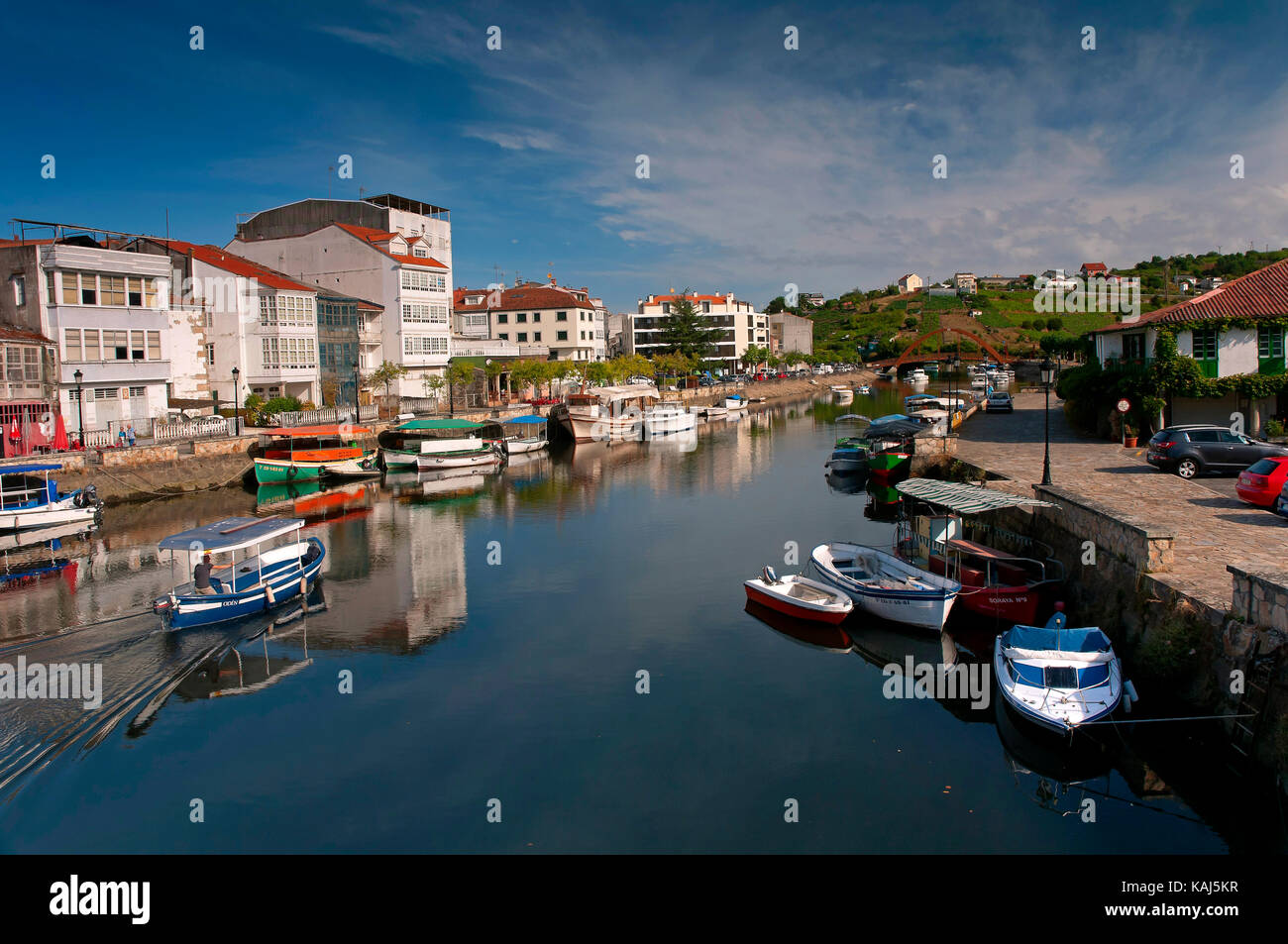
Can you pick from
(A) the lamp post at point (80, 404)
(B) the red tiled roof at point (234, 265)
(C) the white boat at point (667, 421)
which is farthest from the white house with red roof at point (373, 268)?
(A) the lamp post at point (80, 404)

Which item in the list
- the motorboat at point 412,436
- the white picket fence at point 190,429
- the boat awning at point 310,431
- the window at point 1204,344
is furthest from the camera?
the motorboat at point 412,436

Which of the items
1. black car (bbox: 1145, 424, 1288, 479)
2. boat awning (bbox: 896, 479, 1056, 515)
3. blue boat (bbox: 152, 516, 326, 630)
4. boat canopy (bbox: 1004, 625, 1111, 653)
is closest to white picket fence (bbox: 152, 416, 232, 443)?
blue boat (bbox: 152, 516, 326, 630)

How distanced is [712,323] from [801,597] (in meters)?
115

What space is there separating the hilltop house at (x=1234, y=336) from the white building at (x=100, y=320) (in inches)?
1815

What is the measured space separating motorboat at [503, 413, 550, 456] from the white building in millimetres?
21032

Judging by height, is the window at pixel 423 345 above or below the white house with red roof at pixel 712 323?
below

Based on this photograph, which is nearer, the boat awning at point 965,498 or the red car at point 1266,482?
the red car at point 1266,482

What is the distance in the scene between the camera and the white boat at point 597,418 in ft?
217

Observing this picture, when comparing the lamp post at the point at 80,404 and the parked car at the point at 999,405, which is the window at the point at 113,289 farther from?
the parked car at the point at 999,405

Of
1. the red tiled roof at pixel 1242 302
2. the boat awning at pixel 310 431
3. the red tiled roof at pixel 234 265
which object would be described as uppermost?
the red tiled roof at pixel 234 265

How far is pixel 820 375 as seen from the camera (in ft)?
434

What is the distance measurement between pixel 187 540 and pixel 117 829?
11041mm

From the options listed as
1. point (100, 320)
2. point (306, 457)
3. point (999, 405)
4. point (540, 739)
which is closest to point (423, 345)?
point (306, 457)
